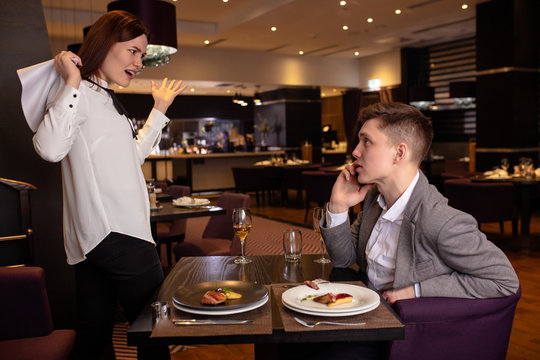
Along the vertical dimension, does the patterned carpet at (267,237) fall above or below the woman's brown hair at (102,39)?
below

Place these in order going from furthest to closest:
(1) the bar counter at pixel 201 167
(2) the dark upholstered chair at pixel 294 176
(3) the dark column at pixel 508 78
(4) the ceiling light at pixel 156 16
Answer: (1) the bar counter at pixel 201 167, (2) the dark upholstered chair at pixel 294 176, (3) the dark column at pixel 508 78, (4) the ceiling light at pixel 156 16

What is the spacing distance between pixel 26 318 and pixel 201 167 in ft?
36.1

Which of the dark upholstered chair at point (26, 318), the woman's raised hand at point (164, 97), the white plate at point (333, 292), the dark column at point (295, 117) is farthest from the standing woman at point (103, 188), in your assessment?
the dark column at point (295, 117)

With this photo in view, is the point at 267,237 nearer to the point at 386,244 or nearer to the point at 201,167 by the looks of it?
the point at 386,244

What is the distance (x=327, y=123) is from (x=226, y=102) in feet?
11.7

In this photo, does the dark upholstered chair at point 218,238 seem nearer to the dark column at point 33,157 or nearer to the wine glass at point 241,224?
the dark column at point 33,157

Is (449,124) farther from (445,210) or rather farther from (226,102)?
(445,210)

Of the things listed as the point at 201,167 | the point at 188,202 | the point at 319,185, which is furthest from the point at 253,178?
the point at 188,202

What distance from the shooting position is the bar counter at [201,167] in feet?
40.8

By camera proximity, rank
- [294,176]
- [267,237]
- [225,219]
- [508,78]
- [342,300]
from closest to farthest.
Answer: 1. [342,300]
2. [225,219]
3. [267,237]
4. [508,78]
5. [294,176]

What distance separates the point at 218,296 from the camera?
4.71 feet

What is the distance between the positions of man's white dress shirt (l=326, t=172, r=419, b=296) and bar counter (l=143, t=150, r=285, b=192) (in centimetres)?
1077

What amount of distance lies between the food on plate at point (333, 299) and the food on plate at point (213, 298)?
26cm

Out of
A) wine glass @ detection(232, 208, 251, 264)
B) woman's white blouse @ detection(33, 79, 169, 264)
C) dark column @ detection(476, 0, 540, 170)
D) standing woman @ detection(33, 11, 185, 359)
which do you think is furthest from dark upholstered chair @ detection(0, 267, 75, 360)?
dark column @ detection(476, 0, 540, 170)
